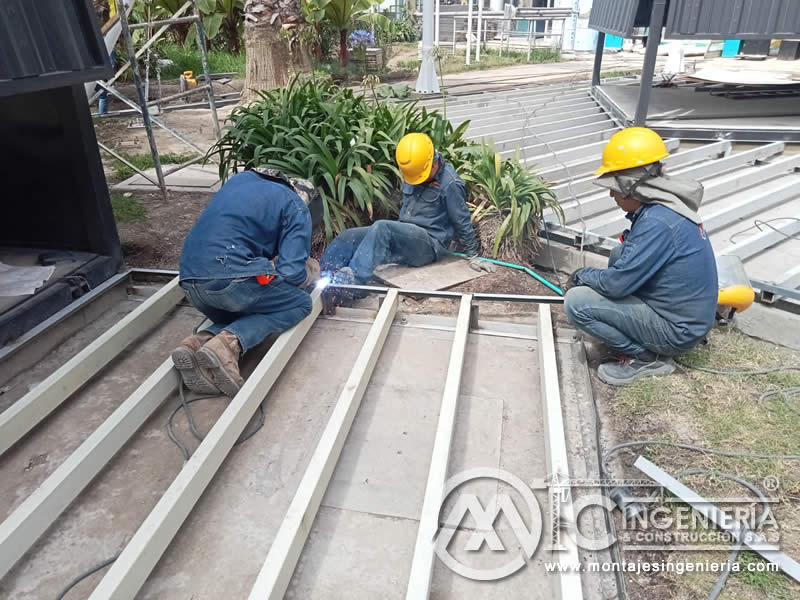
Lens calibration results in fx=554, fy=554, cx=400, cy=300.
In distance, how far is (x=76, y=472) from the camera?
7.54 feet

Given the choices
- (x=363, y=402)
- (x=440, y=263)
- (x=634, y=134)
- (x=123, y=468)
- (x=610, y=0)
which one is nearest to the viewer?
(x=123, y=468)

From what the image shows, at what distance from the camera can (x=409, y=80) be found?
1491cm

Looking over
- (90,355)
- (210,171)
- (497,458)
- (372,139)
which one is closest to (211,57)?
(210,171)

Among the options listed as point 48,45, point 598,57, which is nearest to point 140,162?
point 48,45

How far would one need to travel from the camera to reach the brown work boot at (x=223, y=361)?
2.83 m

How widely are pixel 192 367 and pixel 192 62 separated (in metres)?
14.9

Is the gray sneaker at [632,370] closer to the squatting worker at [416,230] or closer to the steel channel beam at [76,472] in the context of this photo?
the squatting worker at [416,230]

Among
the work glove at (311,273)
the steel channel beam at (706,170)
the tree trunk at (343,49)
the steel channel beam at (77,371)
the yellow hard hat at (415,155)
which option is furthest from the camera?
the tree trunk at (343,49)

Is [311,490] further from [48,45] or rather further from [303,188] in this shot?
[48,45]

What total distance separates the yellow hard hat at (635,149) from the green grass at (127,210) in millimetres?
4388

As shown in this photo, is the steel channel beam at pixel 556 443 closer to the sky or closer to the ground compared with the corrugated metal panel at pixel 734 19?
closer to the ground

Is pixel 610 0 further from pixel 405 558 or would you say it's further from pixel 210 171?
pixel 405 558

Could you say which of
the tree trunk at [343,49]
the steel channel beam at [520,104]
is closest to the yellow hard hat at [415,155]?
the steel channel beam at [520,104]

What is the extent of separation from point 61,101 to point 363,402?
9.13 feet
